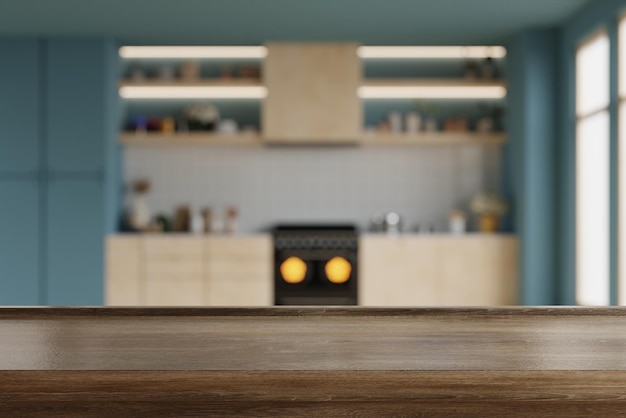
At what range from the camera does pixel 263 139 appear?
711cm

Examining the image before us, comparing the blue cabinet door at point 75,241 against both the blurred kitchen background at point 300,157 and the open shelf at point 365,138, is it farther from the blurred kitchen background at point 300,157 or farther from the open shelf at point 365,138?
the open shelf at point 365,138

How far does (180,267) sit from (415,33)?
9.02 ft

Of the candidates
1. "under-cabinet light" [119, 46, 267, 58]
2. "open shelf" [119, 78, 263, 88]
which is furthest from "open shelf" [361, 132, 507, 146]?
"under-cabinet light" [119, 46, 267, 58]

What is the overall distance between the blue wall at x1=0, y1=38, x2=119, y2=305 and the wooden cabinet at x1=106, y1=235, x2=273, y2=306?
0.46m

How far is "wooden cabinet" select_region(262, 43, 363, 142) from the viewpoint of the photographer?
7.03 meters

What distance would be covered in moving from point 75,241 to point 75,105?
3.78ft

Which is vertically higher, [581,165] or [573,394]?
[581,165]

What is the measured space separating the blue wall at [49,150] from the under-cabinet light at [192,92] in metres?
0.45

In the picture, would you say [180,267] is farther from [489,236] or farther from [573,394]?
[573,394]

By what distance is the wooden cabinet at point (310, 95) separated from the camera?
7031 millimetres

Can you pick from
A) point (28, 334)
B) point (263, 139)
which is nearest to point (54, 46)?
point (263, 139)

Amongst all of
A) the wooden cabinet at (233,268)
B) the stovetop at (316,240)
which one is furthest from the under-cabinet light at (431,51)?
the wooden cabinet at (233,268)

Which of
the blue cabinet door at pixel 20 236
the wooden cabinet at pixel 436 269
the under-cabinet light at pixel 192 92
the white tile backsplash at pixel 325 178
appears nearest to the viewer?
the wooden cabinet at pixel 436 269

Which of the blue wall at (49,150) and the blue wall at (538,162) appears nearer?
the blue wall at (538,162)
